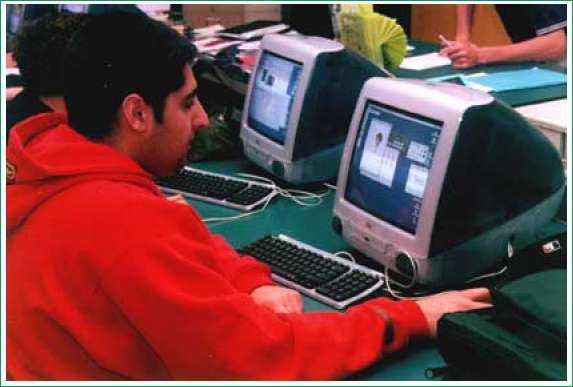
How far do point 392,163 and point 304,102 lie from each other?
1.65 ft

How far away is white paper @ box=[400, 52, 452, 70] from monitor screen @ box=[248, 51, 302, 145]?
3.73ft

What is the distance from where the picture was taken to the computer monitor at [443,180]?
150 centimetres

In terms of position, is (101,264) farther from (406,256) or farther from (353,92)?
(353,92)

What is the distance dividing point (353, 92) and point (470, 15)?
199cm

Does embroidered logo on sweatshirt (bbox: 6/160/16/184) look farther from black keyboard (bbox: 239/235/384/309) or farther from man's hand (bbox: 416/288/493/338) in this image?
man's hand (bbox: 416/288/493/338)

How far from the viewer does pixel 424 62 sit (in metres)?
3.36

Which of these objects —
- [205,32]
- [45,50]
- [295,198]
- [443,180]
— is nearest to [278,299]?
[443,180]

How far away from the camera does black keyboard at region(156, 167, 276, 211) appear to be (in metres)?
2.14

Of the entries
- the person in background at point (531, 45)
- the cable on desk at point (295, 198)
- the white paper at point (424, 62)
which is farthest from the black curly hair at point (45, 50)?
the person in background at point (531, 45)

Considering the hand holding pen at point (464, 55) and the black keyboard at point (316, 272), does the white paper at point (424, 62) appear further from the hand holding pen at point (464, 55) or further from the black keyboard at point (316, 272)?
the black keyboard at point (316, 272)

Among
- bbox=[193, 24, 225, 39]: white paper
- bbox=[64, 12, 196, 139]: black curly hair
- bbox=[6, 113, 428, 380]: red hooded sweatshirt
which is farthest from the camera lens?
bbox=[193, 24, 225, 39]: white paper

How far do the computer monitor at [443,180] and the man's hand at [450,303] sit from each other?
12cm

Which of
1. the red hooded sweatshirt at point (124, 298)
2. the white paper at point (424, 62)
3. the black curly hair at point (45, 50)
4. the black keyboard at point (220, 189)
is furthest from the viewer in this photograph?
the white paper at point (424, 62)

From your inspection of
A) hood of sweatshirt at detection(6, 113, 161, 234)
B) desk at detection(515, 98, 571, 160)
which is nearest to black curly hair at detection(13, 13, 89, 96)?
hood of sweatshirt at detection(6, 113, 161, 234)
